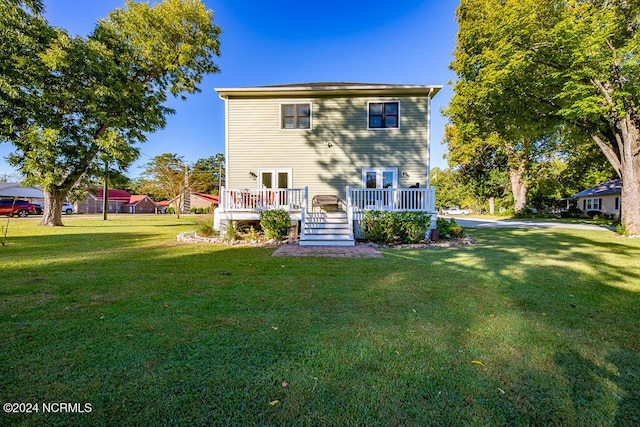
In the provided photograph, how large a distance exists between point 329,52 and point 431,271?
15.6 m

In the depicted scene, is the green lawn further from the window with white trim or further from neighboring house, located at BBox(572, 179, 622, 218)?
the window with white trim

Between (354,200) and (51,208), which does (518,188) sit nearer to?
(354,200)

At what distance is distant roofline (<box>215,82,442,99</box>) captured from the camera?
35.0ft

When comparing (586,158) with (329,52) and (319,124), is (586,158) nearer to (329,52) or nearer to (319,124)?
(329,52)

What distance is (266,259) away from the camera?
6.31 metres

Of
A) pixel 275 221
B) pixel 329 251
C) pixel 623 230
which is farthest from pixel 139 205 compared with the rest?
pixel 623 230

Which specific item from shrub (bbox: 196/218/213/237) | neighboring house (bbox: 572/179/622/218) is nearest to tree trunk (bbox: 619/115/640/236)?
neighboring house (bbox: 572/179/622/218)

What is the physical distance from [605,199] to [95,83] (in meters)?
40.4

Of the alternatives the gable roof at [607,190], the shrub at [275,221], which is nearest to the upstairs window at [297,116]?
the shrub at [275,221]

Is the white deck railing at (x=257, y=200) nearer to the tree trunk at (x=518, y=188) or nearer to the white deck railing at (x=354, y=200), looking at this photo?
the white deck railing at (x=354, y=200)

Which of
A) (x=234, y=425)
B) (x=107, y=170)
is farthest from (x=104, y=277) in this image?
(x=107, y=170)

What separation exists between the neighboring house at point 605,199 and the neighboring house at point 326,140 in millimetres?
24676

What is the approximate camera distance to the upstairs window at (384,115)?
1117cm

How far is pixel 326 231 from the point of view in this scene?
28.9 feet
